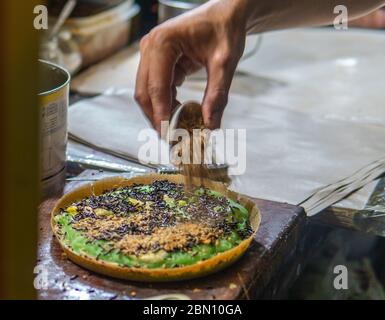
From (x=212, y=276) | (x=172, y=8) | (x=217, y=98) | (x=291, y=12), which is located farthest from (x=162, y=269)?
(x=172, y=8)

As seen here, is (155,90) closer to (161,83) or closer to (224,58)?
(161,83)

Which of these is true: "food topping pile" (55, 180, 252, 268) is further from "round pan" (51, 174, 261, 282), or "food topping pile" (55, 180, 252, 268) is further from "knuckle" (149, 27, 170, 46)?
"knuckle" (149, 27, 170, 46)

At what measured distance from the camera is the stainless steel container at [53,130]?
150 centimetres

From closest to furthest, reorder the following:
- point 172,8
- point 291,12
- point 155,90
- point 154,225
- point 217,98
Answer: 1. point 154,225
2. point 217,98
3. point 155,90
4. point 291,12
5. point 172,8

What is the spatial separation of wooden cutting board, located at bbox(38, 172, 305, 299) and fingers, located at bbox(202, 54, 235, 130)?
0.24 m

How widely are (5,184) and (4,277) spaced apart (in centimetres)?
11

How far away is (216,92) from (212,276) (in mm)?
426

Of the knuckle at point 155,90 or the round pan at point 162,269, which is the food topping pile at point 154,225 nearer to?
the round pan at point 162,269

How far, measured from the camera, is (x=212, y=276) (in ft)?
4.13

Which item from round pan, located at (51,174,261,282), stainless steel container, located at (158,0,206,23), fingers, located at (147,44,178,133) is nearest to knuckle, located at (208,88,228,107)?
fingers, located at (147,44,178,133)

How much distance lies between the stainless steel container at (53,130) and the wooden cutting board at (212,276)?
112 mm

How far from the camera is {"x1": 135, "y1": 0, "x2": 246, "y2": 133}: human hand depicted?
1.51 metres
